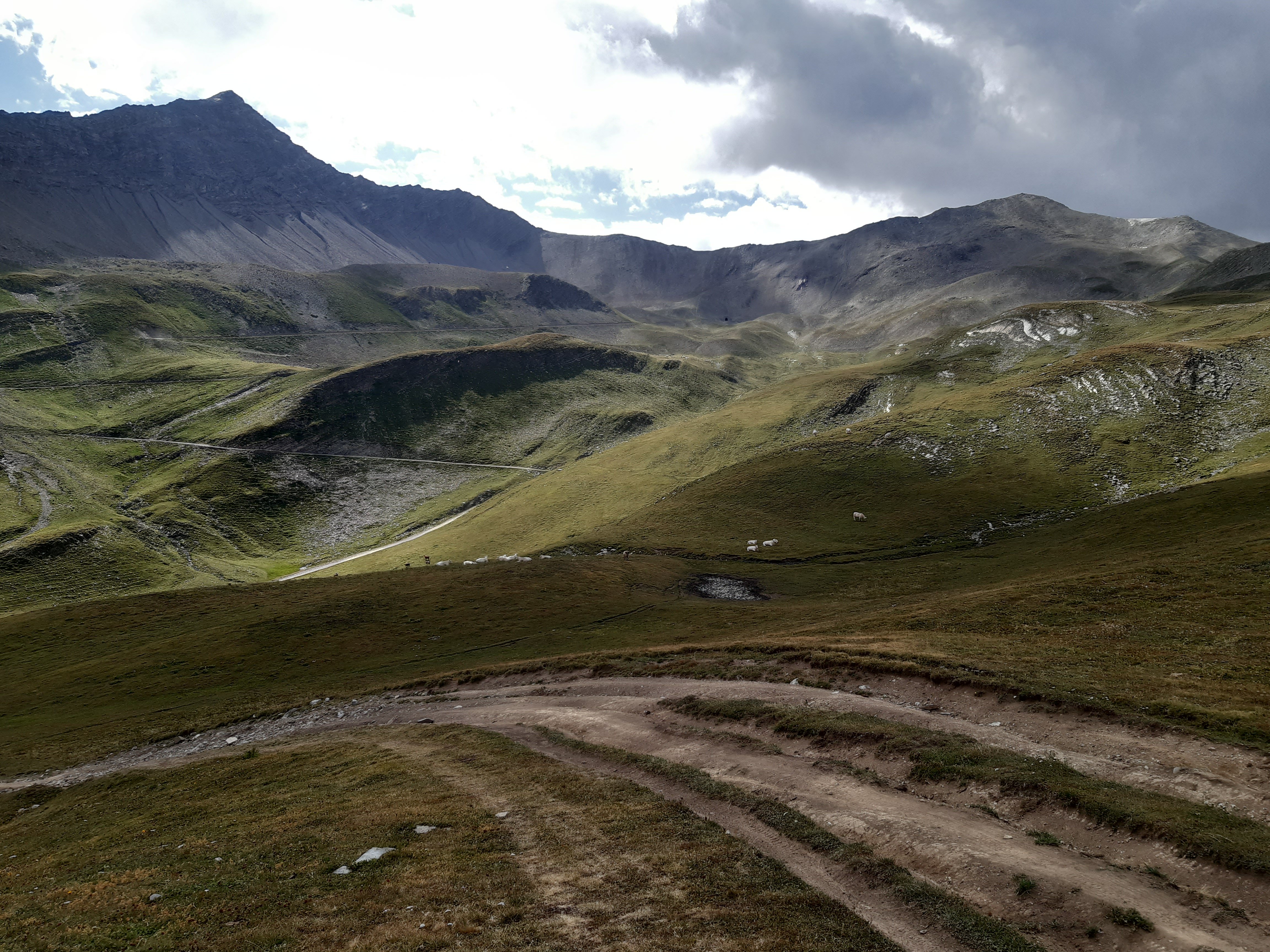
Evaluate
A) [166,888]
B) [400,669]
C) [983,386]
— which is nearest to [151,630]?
[400,669]

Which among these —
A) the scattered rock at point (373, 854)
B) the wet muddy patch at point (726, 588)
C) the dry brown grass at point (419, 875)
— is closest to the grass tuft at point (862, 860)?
the dry brown grass at point (419, 875)

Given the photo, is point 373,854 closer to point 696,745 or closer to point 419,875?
point 419,875

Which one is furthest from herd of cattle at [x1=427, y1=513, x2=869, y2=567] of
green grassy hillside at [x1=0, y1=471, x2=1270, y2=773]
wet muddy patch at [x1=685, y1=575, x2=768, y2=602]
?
wet muddy patch at [x1=685, y1=575, x2=768, y2=602]

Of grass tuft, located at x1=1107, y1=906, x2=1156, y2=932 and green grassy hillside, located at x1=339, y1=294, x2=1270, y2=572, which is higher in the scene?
green grassy hillside, located at x1=339, y1=294, x2=1270, y2=572

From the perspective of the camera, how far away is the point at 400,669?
65625 mm

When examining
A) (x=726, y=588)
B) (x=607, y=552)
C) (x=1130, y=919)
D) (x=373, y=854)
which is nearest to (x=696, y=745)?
(x=373, y=854)

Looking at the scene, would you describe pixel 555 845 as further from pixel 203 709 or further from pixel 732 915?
pixel 203 709

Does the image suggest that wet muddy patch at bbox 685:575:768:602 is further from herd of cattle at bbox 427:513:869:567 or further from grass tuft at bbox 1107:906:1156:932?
grass tuft at bbox 1107:906:1156:932

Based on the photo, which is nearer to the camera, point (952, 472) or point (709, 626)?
point (709, 626)

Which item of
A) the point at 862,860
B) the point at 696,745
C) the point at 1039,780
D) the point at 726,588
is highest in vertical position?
the point at 1039,780

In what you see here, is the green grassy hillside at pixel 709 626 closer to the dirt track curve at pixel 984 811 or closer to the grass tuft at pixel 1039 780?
the dirt track curve at pixel 984 811

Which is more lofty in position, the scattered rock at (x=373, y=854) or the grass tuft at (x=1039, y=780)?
the grass tuft at (x=1039, y=780)

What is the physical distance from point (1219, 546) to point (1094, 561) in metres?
12.1

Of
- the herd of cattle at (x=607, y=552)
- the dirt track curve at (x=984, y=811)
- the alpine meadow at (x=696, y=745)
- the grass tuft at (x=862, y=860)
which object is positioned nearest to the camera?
the grass tuft at (x=862, y=860)
